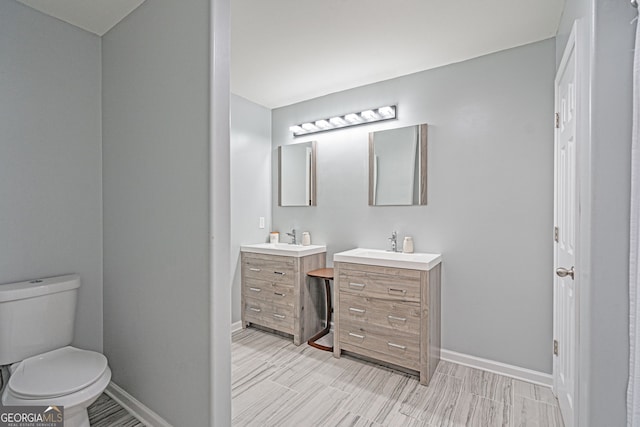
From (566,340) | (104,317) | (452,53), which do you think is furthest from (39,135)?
(566,340)

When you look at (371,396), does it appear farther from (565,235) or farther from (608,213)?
(608,213)

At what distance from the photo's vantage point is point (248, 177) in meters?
3.38

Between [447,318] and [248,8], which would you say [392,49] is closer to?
[248,8]

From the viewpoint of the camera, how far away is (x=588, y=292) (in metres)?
1.16

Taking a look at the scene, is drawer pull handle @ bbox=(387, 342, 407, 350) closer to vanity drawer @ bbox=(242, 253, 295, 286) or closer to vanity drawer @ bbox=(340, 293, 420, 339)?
vanity drawer @ bbox=(340, 293, 420, 339)

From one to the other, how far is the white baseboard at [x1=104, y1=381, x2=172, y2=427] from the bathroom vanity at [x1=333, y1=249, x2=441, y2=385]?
139 centimetres

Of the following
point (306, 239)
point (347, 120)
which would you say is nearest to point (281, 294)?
point (306, 239)

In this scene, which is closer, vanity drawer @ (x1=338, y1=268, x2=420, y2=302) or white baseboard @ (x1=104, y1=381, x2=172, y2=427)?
white baseboard @ (x1=104, y1=381, x2=172, y2=427)

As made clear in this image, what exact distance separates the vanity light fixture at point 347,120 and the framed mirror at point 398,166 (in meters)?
0.15

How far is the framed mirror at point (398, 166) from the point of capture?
2695 mm

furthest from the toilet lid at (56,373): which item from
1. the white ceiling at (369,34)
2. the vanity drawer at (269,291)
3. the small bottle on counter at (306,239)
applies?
the white ceiling at (369,34)

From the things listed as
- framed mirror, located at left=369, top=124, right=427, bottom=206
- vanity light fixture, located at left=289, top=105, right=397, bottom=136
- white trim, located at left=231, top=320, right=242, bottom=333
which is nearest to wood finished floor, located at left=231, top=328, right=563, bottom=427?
white trim, located at left=231, top=320, right=242, bottom=333

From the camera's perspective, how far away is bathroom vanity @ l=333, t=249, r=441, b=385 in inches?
87.4

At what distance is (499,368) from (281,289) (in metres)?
1.91
